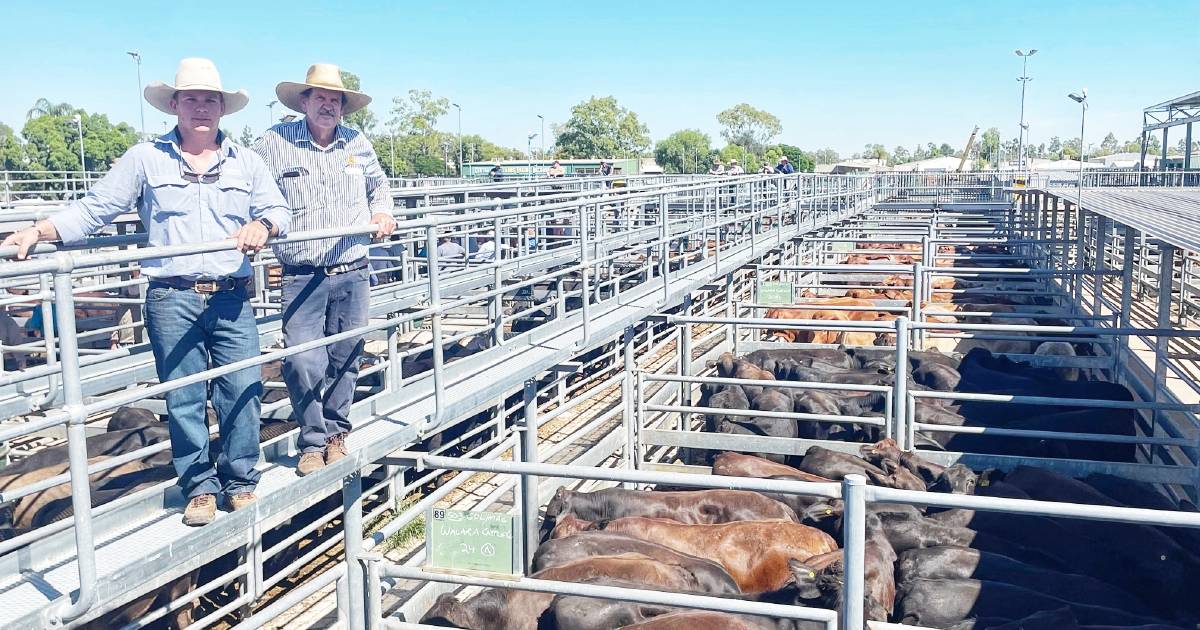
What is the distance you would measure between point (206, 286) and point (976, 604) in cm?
445

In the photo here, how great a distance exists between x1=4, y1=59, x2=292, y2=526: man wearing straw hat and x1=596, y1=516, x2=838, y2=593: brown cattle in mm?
3122

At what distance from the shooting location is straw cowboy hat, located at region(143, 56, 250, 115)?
13.3ft

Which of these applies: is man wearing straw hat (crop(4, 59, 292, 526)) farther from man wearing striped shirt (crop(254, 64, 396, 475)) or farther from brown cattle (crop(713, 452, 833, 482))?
brown cattle (crop(713, 452, 833, 482))

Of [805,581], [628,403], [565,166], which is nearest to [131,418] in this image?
[628,403]

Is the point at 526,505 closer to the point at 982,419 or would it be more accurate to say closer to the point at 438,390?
the point at 438,390

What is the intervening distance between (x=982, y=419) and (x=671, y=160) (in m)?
100

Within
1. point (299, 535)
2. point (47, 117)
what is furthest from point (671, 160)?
point (299, 535)

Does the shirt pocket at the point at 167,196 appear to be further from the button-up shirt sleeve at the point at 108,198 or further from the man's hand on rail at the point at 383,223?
the man's hand on rail at the point at 383,223

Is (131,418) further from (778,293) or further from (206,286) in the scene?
(778,293)

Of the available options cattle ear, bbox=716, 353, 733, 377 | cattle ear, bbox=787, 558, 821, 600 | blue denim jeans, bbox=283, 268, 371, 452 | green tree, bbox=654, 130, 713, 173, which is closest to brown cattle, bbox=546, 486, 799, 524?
cattle ear, bbox=787, 558, 821, 600

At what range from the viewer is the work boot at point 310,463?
436cm

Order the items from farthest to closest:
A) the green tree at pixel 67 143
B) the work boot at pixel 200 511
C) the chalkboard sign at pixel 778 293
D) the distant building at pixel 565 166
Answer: the green tree at pixel 67 143
the distant building at pixel 565 166
the chalkboard sign at pixel 778 293
the work boot at pixel 200 511

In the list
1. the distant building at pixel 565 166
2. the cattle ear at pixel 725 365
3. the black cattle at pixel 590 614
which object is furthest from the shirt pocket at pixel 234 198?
the distant building at pixel 565 166

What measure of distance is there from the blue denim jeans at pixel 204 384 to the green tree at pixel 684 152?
9749cm
